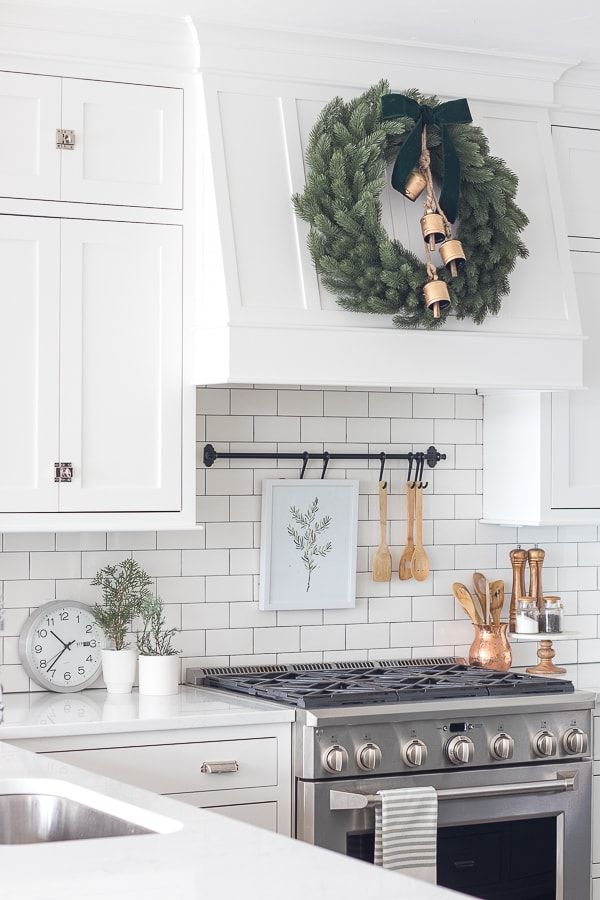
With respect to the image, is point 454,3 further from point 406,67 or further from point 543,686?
point 543,686

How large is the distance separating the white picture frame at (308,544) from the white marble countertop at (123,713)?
46 centimetres

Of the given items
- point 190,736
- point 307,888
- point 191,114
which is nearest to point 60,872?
point 307,888

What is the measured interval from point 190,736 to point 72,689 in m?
0.56

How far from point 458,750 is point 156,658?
2.85ft

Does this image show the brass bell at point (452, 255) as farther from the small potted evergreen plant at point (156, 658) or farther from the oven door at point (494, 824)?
the oven door at point (494, 824)

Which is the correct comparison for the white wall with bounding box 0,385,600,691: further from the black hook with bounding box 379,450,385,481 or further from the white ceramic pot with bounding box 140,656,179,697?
the white ceramic pot with bounding box 140,656,179,697

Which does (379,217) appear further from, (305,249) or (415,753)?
(415,753)

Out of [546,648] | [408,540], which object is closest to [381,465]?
[408,540]

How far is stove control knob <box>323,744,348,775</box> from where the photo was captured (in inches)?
128

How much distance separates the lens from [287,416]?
396 centimetres

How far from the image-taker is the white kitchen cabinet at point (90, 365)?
337cm

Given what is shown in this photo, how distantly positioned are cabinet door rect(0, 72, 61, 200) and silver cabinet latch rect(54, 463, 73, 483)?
72cm

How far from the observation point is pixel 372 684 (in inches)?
140

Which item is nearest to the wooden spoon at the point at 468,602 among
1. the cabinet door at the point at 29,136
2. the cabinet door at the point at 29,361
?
the cabinet door at the point at 29,361
